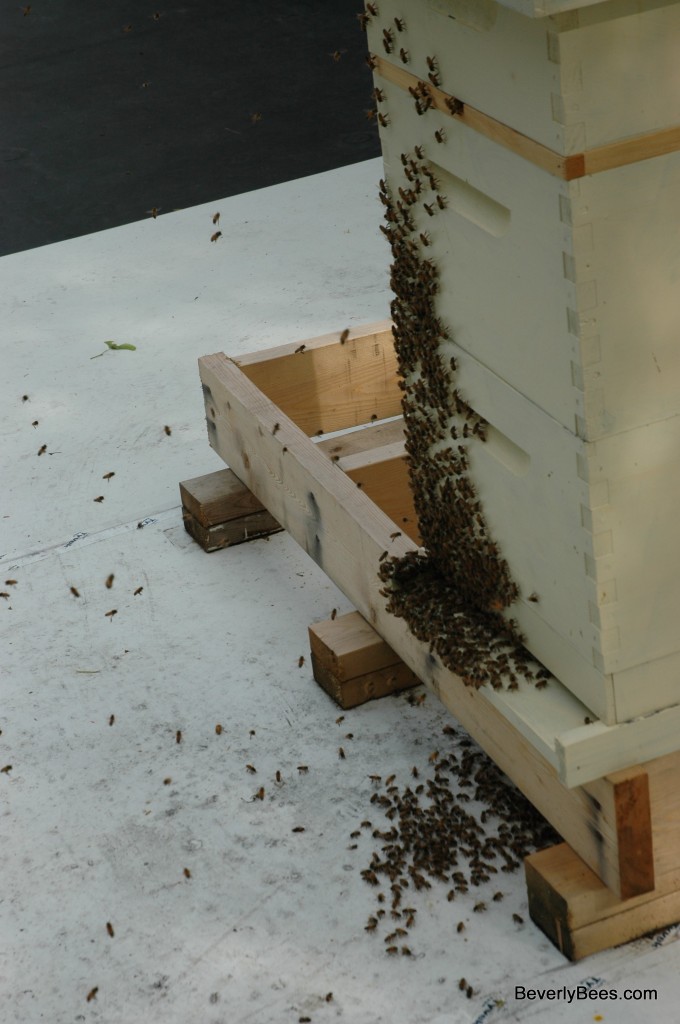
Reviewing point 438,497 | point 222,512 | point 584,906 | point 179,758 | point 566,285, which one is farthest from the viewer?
point 222,512

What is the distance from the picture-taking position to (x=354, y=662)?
139 inches

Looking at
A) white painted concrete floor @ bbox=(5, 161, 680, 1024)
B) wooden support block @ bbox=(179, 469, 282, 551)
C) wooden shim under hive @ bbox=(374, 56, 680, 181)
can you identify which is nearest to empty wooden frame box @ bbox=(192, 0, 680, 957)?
wooden shim under hive @ bbox=(374, 56, 680, 181)

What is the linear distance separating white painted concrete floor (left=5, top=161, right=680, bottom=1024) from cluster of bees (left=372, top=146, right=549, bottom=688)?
0.49 metres

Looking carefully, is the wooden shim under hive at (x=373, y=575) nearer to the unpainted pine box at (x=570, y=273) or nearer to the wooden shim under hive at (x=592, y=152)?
the unpainted pine box at (x=570, y=273)

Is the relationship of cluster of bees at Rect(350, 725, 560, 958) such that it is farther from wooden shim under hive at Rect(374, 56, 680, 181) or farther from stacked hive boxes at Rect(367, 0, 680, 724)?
wooden shim under hive at Rect(374, 56, 680, 181)

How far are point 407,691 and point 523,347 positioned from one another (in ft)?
4.61

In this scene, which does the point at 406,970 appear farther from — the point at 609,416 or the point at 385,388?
the point at 385,388

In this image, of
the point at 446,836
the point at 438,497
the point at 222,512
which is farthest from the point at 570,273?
the point at 222,512

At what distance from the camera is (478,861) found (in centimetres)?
300

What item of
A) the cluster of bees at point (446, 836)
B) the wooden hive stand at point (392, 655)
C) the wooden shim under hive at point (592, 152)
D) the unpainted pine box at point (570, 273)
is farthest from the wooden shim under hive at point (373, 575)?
the wooden shim under hive at point (592, 152)

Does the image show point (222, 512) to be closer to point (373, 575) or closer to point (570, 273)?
point (373, 575)

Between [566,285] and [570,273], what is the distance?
28 millimetres

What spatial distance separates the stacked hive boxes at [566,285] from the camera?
213 centimetres

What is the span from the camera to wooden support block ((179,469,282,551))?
430cm
